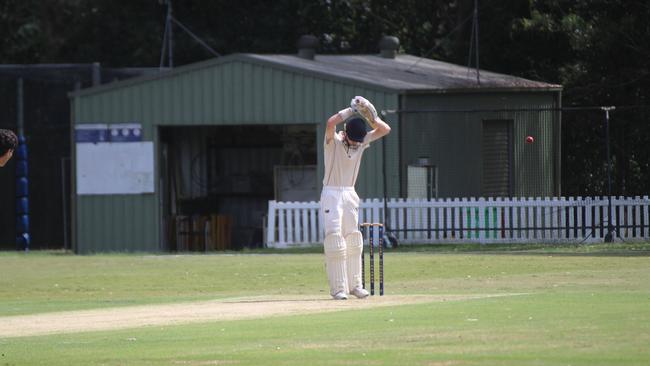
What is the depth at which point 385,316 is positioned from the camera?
13938 mm

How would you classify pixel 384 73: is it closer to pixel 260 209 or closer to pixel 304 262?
pixel 260 209

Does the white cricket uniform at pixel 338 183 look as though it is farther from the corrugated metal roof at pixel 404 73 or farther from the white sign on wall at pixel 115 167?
the white sign on wall at pixel 115 167

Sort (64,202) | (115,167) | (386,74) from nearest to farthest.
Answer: (115,167) < (386,74) < (64,202)

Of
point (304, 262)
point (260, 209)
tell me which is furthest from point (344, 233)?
point (260, 209)

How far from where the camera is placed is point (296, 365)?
34.5ft

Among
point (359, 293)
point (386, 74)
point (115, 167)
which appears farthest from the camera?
point (386, 74)

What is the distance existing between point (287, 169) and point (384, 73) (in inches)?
126

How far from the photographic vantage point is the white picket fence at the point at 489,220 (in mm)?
29188

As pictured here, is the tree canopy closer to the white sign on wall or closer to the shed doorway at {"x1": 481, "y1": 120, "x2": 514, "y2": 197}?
the shed doorway at {"x1": 481, "y1": 120, "x2": 514, "y2": 197}

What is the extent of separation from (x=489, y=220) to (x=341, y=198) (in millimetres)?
13431

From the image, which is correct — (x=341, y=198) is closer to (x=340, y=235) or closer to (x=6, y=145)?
(x=340, y=235)

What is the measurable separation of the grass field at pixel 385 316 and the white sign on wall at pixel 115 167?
652cm

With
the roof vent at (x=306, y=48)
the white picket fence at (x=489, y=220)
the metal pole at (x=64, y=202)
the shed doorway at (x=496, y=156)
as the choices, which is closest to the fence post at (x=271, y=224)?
the white picket fence at (x=489, y=220)

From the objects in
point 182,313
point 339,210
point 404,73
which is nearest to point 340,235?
point 339,210
